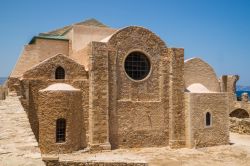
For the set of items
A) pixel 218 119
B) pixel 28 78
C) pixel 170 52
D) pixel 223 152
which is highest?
pixel 170 52

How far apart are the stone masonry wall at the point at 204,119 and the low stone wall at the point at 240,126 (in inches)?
178

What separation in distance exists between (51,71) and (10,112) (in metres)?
6.79

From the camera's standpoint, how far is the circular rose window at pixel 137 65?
15.6 m

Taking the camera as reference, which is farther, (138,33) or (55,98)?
(138,33)

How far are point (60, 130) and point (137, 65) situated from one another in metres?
5.64

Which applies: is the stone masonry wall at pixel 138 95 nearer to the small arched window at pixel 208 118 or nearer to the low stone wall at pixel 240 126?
the small arched window at pixel 208 118

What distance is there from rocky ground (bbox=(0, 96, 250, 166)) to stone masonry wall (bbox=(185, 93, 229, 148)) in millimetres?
572

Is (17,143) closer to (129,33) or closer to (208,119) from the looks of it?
(129,33)

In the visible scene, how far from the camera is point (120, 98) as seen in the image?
49.6ft

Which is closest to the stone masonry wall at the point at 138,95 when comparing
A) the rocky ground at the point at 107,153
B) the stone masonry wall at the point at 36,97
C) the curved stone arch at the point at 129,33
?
the curved stone arch at the point at 129,33

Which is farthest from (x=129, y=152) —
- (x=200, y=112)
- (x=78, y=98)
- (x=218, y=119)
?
(x=218, y=119)

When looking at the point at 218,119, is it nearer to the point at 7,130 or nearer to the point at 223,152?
the point at 223,152

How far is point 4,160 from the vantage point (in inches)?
150

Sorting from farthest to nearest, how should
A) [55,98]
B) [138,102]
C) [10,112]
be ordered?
1. [138,102]
2. [55,98]
3. [10,112]
